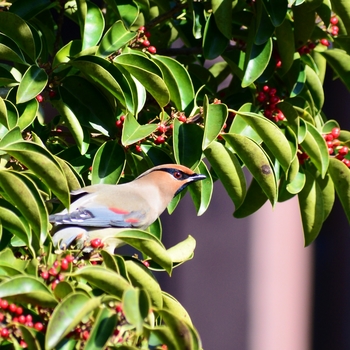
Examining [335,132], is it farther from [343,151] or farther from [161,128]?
[161,128]

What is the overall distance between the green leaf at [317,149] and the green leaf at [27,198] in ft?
→ 3.93

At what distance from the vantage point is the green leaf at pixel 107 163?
2701 mm

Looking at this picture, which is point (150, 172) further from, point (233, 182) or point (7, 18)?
point (7, 18)

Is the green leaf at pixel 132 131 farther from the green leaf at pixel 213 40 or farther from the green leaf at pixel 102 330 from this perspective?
the green leaf at pixel 102 330

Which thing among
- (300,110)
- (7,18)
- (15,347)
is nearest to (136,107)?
(7,18)

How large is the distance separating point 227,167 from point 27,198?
0.86m

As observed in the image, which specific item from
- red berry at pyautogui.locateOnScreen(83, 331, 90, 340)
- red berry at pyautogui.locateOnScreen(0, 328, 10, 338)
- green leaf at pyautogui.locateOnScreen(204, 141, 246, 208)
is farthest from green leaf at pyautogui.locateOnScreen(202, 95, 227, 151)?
red berry at pyautogui.locateOnScreen(0, 328, 10, 338)

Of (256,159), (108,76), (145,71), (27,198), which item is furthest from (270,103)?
(27,198)

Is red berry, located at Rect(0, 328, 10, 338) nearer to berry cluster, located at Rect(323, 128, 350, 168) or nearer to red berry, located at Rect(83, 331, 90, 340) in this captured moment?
red berry, located at Rect(83, 331, 90, 340)

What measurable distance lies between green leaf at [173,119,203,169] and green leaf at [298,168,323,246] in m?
0.65

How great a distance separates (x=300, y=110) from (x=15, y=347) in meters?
1.70

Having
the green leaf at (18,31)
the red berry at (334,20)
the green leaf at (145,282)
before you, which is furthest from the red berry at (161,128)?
the red berry at (334,20)

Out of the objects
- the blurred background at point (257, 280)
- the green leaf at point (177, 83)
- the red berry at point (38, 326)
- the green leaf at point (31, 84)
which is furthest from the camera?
the blurred background at point (257, 280)

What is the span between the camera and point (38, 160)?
2.22m
